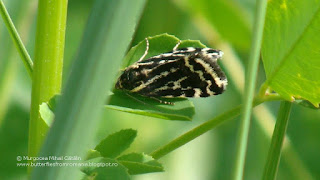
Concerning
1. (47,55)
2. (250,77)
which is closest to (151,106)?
(47,55)

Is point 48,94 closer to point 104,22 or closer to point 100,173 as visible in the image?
point 100,173

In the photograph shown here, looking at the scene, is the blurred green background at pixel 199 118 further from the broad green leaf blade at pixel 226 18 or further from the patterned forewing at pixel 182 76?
the patterned forewing at pixel 182 76

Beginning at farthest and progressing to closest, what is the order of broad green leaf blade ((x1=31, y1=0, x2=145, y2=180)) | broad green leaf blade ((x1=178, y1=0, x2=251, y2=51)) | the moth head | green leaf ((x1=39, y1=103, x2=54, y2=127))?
broad green leaf blade ((x1=178, y1=0, x2=251, y2=51)), the moth head, green leaf ((x1=39, y1=103, x2=54, y2=127)), broad green leaf blade ((x1=31, y1=0, x2=145, y2=180))

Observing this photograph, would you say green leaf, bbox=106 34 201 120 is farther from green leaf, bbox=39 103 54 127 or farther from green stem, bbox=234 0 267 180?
green stem, bbox=234 0 267 180

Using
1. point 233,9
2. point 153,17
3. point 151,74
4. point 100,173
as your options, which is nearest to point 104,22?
point 100,173

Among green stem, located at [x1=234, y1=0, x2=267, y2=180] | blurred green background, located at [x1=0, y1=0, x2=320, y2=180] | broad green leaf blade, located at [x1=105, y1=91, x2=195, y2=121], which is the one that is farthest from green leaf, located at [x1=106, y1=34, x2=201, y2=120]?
blurred green background, located at [x1=0, y1=0, x2=320, y2=180]

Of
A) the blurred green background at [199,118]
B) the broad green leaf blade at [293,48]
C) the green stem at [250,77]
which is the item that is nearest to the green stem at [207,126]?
the broad green leaf blade at [293,48]
